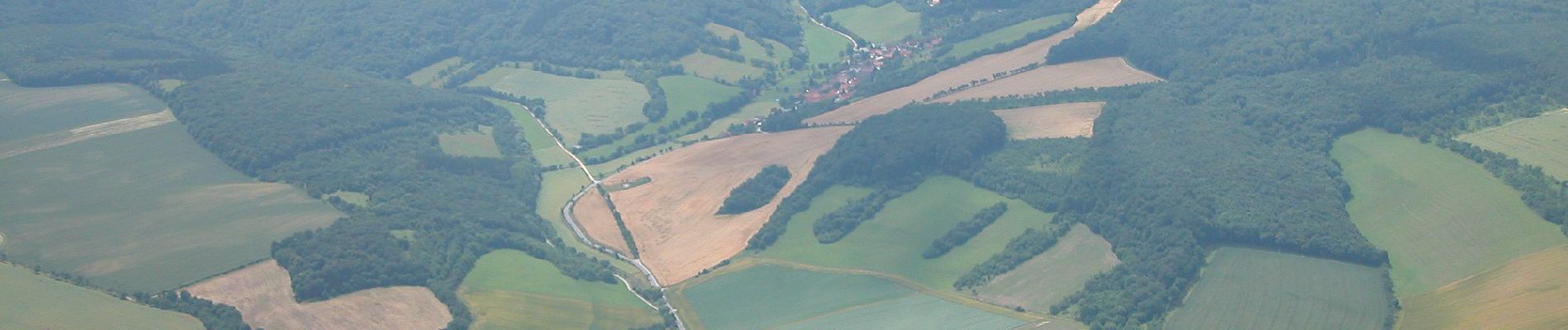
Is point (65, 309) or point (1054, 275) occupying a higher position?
point (65, 309)

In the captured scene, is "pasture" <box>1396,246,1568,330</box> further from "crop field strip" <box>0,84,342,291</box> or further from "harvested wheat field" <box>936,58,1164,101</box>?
"crop field strip" <box>0,84,342,291</box>

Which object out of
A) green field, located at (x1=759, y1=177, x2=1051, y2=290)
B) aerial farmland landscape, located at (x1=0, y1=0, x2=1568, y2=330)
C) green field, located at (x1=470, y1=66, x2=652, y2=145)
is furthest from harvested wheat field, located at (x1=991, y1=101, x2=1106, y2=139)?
green field, located at (x1=470, y1=66, x2=652, y2=145)

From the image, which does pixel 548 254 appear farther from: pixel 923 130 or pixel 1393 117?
pixel 1393 117

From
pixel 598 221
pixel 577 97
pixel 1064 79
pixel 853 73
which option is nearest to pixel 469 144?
pixel 598 221

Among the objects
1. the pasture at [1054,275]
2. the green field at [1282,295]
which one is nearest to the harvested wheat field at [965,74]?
the pasture at [1054,275]

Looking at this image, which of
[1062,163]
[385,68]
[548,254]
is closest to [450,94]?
[385,68]

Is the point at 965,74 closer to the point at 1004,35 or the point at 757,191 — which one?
the point at 1004,35
